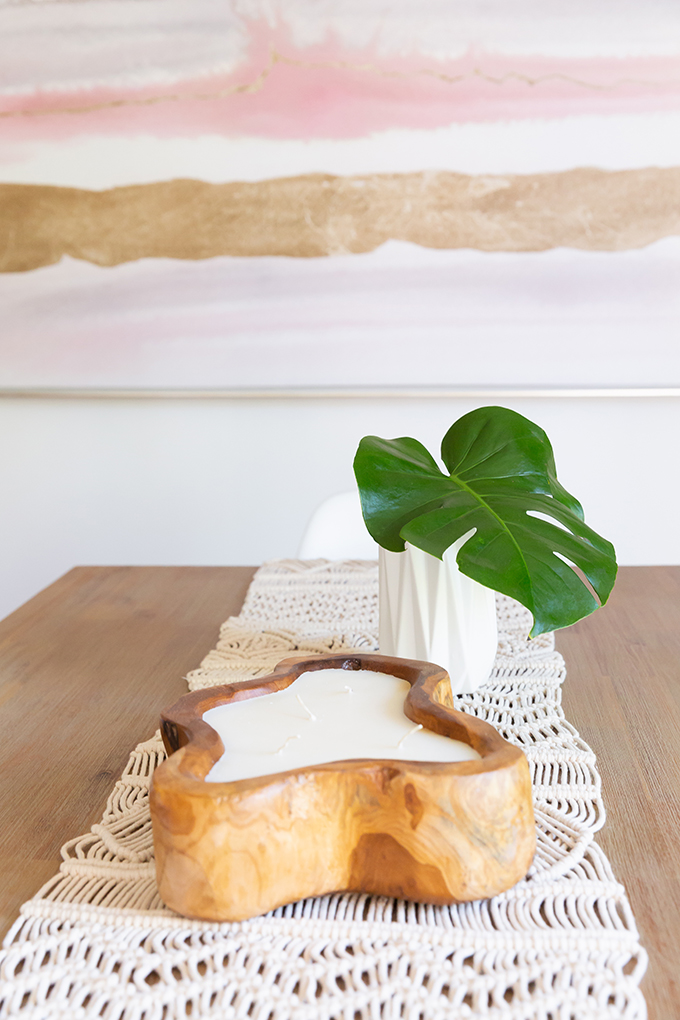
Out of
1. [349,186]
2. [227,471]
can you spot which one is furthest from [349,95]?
[227,471]

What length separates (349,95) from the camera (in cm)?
176

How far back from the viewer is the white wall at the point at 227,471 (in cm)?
186

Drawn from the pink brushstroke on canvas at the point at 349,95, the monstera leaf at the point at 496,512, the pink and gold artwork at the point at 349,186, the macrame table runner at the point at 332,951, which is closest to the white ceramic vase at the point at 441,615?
the monstera leaf at the point at 496,512

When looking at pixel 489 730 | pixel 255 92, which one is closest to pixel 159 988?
pixel 489 730

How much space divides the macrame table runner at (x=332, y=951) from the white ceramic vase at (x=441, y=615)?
19 centimetres

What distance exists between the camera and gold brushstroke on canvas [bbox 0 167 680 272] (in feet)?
5.70

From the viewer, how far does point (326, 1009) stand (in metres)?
0.33

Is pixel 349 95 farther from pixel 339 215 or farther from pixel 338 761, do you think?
pixel 338 761

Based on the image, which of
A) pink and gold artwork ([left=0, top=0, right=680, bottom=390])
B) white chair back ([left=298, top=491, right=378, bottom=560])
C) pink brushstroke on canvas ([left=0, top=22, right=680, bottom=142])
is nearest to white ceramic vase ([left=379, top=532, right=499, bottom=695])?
white chair back ([left=298, top=491, right=378, bottom=560])

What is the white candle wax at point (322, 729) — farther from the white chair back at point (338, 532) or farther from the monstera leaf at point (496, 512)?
the white chair back at point (338, 532)

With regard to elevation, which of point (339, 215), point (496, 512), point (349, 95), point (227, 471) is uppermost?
point (349, 95)

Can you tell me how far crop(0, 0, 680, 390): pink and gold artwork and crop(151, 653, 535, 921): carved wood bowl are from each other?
4.92ft

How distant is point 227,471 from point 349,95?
86cm

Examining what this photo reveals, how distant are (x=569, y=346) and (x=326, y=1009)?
1.64 metres
